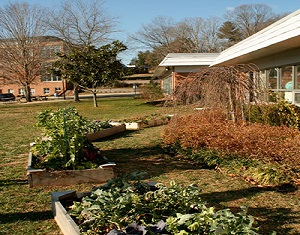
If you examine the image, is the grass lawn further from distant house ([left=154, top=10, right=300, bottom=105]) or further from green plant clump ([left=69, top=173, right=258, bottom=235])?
distant house ([left=154, top=10, right=300, bottom=105])

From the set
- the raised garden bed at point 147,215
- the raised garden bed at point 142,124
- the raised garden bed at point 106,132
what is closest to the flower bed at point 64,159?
the raised garden bed at point 147,215

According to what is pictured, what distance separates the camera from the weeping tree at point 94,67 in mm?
24656

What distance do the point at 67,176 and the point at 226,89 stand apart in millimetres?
4599

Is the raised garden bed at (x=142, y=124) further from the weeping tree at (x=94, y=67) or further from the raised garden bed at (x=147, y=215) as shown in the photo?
the weeping tree at (x=94, y=67)

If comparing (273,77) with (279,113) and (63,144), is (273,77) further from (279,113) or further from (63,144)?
(63,144)

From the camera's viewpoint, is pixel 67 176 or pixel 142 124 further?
pixel 142 124

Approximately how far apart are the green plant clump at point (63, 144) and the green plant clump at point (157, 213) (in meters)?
2.18

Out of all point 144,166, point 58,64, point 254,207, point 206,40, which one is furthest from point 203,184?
point 206,40

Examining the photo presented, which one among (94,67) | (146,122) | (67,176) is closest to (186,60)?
(94,67)

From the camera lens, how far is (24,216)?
4680 mm

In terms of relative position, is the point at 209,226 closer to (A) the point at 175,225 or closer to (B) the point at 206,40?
(A) the point at 175,225

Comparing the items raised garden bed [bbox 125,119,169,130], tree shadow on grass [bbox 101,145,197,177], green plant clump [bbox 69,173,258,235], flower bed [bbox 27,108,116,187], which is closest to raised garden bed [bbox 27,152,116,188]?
flower bed [bbox 27,108,116,187]

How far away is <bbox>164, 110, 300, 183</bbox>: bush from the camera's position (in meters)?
5.89

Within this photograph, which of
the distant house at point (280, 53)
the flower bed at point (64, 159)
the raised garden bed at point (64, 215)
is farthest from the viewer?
the distant house at point (280, 53)
